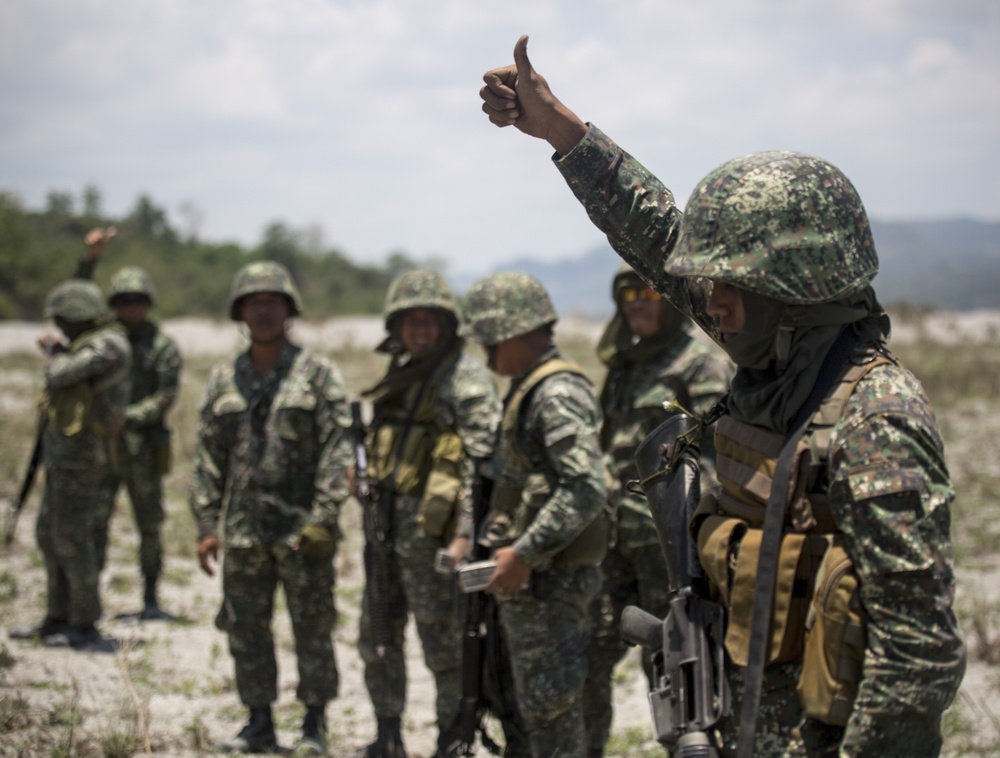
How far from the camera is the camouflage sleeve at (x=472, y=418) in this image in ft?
15.0

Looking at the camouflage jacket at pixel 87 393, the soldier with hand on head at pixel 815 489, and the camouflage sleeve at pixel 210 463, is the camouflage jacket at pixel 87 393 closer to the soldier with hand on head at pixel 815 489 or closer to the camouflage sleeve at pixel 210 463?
the camouflage sleeve at pixel 210 463

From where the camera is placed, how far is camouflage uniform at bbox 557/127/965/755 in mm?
1753

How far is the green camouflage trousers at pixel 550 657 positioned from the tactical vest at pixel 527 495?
0.09 m

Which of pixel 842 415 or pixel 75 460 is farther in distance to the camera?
pixel 75 460

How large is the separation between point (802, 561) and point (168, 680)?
4966 mm

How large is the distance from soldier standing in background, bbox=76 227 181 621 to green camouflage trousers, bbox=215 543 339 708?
261cm

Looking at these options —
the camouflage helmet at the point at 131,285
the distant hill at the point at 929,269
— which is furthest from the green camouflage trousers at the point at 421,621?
the distant hill at the point at 929,269

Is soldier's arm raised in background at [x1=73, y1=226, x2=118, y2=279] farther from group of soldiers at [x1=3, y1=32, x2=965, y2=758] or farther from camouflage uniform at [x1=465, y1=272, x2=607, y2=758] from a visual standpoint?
camouflage uniform at [x1=465, y1=272, x2=607, y2=758]

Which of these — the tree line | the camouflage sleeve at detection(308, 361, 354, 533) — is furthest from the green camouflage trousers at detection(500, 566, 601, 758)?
the tree line

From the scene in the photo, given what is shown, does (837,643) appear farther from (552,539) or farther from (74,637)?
(74,637)

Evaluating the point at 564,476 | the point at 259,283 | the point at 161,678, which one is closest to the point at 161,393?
the point at 161,678

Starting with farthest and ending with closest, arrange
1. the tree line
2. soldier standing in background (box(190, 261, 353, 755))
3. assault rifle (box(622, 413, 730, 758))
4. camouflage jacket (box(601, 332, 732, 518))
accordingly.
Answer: the tree line → soldier standing in background (box(190, 261, 353, 755)) → camouflage jacket (box(601, 332, 732, 518)) → assault rifle (box(622, 413, 730, 758))

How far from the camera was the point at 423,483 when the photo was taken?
4.86m

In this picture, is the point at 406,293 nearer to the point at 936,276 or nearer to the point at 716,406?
the point at 716,406
